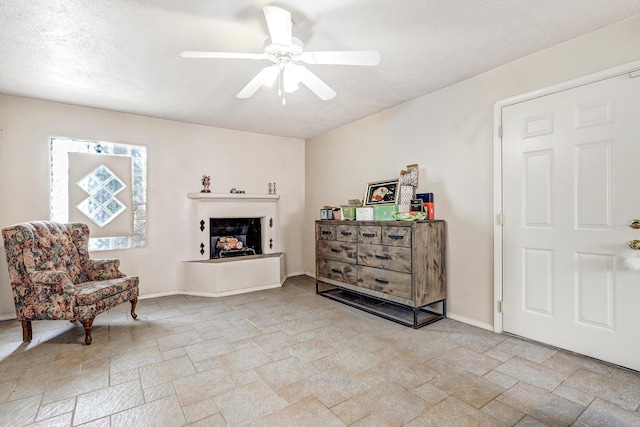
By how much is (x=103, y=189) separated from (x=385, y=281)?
3630 millimetres

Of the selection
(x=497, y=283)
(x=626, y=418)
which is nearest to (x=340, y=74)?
(x=497, y=283)

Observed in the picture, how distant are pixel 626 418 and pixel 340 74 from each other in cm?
307

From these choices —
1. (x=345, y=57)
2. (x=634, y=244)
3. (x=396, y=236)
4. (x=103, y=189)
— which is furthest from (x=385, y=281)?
(x=103, y=189)

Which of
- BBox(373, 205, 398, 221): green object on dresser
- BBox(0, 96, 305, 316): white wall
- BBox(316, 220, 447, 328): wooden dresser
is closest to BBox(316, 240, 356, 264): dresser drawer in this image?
BBox(316, 220, 447, 328): wooden dresser

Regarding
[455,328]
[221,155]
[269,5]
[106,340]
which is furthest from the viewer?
[221,155]

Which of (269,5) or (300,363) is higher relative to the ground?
(269,5)

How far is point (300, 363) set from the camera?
2.29 metres

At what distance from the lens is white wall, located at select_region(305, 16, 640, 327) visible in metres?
2.30

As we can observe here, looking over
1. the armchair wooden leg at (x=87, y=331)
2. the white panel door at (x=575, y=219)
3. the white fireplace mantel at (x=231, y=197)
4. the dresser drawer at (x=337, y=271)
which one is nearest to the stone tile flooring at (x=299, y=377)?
the armchair wooden leg at (x=87, y=331)

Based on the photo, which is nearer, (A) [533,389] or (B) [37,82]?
(A) [533,389]

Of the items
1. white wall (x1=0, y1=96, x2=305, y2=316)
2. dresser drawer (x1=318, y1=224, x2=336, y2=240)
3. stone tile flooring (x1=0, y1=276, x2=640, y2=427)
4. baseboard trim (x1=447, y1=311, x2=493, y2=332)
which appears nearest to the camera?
stone tile flooring (x1=0, y1=276, x2=640, y2=427)

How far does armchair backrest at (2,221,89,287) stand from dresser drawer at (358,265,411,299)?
2.98 m

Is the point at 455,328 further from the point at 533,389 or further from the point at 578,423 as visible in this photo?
the point at 578,423

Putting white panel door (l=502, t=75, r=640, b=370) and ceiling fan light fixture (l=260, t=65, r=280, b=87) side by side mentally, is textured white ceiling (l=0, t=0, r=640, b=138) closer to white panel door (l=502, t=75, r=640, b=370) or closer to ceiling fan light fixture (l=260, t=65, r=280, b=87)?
ceiling fan light fixture (l=260, t=65, r=280, b=87)
